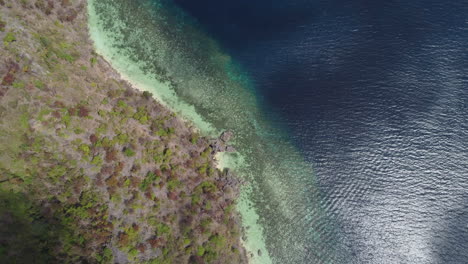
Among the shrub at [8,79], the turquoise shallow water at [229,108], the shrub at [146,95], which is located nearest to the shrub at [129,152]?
the shrub at [146,95]

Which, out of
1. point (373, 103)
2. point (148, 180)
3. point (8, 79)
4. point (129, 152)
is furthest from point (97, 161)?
point (373, 103)

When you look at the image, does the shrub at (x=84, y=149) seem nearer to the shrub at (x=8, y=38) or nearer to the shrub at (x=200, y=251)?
the shrub at (x=8, y=38)

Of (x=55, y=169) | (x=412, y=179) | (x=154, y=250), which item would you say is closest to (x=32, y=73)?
(x=55, y=169)

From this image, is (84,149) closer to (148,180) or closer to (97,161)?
(97,161)

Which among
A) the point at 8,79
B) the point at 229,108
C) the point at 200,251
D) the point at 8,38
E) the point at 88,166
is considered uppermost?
the point at 229,108

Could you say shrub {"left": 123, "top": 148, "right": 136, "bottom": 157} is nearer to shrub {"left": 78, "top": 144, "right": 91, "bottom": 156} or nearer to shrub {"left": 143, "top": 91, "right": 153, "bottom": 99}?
shrub {"left": 78, "top": 144, "right": 91, "bottom": 156}

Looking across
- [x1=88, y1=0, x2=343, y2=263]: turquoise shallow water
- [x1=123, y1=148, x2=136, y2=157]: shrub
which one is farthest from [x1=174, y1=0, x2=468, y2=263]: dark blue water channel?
[x1=123, y1=148, x2=136, y2=157]: shrub
